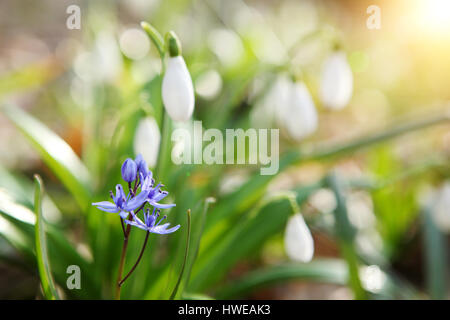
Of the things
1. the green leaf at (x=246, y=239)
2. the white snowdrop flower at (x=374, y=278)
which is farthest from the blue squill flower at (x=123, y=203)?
the white snowdrop flower at (x=374, y=278)

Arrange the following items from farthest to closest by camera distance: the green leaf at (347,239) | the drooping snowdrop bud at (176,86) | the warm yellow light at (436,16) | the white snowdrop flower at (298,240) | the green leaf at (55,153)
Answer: the warm yellow light at (436,16)
the green leaf at (55,153)
the green leaf at (347,239)
the white snowdrop flower at (298,240)
the drooping snowdrop bud at (176,86)

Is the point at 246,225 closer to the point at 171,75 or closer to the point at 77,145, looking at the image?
the point at 171,75

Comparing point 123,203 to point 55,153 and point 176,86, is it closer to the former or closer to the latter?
point 176,86

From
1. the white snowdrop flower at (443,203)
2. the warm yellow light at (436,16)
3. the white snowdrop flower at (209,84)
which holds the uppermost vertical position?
the warm yellow light at (436,16)

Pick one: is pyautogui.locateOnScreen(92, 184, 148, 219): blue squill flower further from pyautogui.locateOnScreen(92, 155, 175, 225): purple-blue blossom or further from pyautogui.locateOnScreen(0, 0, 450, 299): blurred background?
pyautogui.locateOnScreen(0, 0, 450, 299): blurred background

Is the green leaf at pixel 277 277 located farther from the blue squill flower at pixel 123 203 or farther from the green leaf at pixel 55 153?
the blue squill flower at pixel 123 203
